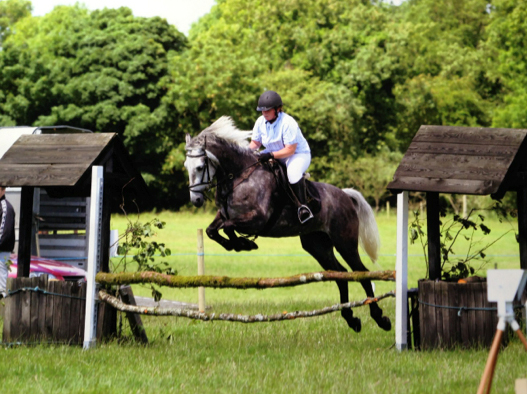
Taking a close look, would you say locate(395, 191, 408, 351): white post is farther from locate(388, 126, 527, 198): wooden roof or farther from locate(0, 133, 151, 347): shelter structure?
locate(0, 133, 151, 347): shelter structure

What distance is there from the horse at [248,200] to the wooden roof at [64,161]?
2.58ft

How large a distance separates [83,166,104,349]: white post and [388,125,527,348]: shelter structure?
2.86 m

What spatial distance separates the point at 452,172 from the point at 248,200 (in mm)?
2241

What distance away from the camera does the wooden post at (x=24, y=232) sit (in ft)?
24.7

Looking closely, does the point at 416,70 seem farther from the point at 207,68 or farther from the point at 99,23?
the point at 99,23

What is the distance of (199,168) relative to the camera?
766cm

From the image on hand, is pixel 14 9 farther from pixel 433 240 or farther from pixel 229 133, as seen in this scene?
pixel 433 240

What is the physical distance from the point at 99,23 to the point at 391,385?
4066cm

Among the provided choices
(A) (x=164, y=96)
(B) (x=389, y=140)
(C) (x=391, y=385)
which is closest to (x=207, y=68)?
(A) (x=164, y=96)

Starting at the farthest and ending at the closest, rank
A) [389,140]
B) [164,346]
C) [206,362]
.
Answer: [389,140]
[164,346]
[206,362]

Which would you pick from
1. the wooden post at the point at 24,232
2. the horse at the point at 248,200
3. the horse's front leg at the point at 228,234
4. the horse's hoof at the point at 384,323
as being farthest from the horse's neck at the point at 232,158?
the horse's hoof at the point at 384,323

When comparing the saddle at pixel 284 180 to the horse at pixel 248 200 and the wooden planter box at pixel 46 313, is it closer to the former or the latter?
the horse at pixel 248 200

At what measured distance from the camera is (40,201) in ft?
48.1

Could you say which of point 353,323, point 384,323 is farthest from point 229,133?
point 384,323
